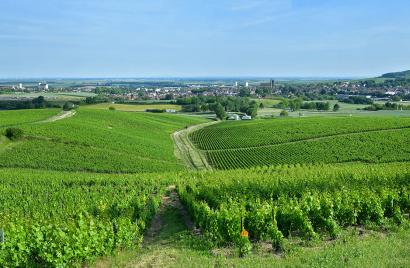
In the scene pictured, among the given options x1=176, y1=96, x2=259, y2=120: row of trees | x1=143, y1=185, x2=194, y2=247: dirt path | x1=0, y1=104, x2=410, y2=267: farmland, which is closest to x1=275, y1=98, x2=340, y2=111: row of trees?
x1=176, y1=96, x2=259, y2=120: row of trees

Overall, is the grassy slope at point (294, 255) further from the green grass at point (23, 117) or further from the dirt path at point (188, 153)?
the green grass at point (23, 117)

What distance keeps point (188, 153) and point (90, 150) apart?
669 inches

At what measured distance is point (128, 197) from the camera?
2886 cm

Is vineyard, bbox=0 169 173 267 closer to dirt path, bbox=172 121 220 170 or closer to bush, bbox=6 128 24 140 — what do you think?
bush, bbox=6 128 24 140

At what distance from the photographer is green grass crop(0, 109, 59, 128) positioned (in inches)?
3031

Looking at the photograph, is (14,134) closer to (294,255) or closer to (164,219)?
(164,219)

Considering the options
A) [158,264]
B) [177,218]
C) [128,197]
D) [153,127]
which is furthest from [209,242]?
[153,127]

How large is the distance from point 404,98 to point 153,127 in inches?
5167

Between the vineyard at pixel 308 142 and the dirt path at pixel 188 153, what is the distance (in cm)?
134

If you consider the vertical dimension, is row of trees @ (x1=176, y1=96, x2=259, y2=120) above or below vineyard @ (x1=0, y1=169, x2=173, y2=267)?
below

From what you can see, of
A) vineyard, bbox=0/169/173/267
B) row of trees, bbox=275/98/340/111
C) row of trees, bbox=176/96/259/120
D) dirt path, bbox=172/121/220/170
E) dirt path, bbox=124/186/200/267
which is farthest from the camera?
row of trees, bbox=176/96/259/120

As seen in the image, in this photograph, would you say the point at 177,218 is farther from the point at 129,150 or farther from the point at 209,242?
the point at 129,150

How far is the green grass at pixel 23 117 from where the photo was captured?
7700 cm

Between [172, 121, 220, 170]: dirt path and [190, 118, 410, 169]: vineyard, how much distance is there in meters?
1.34
